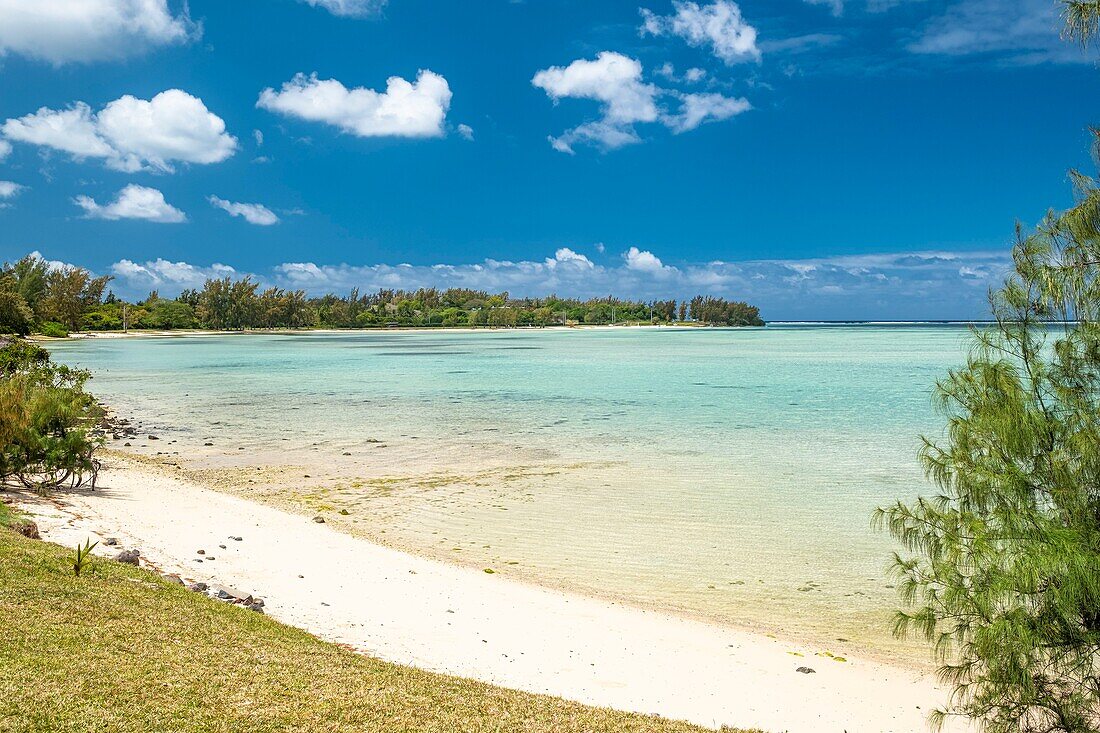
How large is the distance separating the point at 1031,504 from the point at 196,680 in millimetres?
6104

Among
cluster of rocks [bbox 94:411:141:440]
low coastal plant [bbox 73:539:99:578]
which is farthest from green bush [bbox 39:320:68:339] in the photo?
low coastal plant [bbox 73:539:99:578]

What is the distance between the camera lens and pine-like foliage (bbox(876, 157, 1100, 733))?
4.83 m

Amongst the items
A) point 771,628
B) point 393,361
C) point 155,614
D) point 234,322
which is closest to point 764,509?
point 771,628

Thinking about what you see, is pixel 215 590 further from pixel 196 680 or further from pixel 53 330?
pixel 53 330

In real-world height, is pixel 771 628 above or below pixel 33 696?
below

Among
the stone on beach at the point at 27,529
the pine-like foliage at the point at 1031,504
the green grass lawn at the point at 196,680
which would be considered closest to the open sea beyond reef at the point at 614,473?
the pine-like foliage at the point at 1031,504

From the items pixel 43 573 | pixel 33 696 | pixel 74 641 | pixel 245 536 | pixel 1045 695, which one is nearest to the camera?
pixel 33 696

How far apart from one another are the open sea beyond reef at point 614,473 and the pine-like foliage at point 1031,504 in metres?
1.18

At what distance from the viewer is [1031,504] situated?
5160 millimetres

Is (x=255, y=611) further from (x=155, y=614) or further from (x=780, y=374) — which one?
(x=780, y=374)

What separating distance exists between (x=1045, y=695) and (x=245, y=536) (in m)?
9.74

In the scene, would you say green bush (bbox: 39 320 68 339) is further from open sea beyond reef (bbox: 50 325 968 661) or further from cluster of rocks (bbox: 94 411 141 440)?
cluster of rocks (bbox: 94 411 141 440)

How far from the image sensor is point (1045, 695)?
4930 millimetres

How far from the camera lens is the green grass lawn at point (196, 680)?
4605 millimetres
